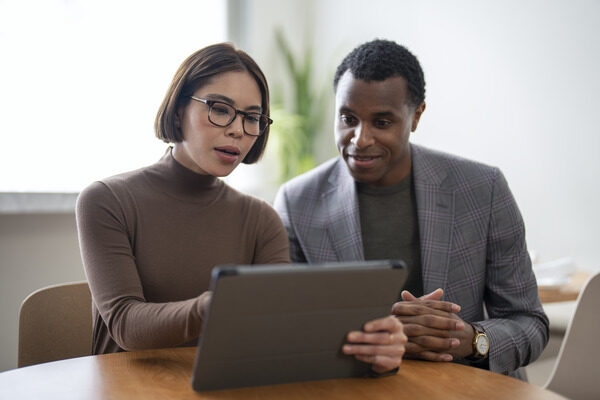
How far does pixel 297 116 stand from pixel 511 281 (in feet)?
7.49

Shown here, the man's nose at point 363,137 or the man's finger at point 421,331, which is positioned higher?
the man's nose at point 363,137

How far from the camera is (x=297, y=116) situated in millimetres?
3707

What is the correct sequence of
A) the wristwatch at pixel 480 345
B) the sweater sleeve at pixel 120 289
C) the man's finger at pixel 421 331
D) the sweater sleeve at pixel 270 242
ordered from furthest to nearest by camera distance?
the sweater sleeve at pixel 270 242
the wristwatch at pixel 480 345
the man's finger at pixel 421 331
the sweater sleeve at pixel 120 289

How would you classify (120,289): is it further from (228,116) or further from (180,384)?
(228,116)

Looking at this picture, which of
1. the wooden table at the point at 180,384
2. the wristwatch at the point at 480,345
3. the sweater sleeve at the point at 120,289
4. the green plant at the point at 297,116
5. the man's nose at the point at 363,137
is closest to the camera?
the wooden table at the point at 180,384

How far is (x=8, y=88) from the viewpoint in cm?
270

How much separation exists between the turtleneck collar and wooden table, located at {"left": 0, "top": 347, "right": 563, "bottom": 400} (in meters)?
0.50

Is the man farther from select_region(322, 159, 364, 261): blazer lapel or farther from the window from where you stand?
the window

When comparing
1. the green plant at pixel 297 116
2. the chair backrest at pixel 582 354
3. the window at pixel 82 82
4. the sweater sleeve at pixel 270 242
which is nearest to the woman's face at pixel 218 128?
the sweater sleeve at pixel 270 242

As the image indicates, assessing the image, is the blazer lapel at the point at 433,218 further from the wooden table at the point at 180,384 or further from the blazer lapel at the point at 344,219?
the wooden table at the point at 180,384

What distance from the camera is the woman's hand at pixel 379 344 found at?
0.97m

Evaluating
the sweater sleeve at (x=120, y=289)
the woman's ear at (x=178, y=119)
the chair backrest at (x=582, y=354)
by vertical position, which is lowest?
the chair backrest at (x=582, y=354)

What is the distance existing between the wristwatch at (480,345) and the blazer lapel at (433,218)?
0.25 m

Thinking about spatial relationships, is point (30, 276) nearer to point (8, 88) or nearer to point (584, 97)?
point (8, 88)
